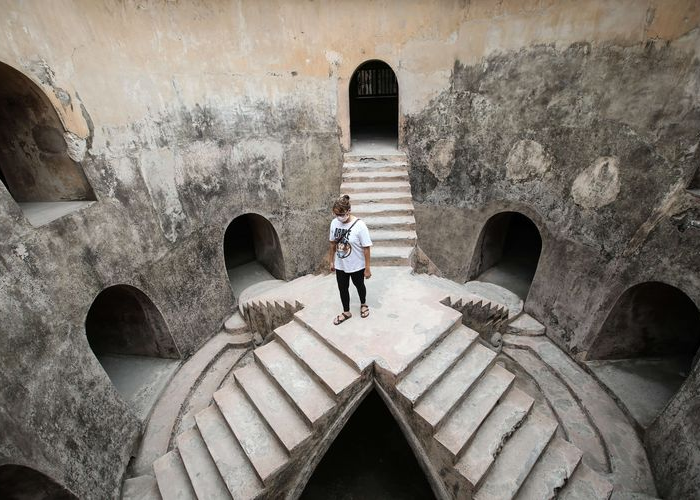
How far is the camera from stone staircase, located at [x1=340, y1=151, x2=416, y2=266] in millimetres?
7062

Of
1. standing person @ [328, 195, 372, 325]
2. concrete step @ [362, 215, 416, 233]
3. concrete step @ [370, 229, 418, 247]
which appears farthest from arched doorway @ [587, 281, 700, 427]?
standing person @ [328, 195, 372, 325]

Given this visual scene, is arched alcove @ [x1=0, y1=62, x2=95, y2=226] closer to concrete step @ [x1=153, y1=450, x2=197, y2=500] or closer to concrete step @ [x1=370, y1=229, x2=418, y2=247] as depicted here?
concrete step @ [x1=153, y1=450, x2=197, y2=500]

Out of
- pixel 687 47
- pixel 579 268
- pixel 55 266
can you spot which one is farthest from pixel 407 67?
pixel 55 266

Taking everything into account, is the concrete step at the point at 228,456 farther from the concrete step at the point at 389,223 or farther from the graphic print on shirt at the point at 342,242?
the concrete step at the point at 389,223

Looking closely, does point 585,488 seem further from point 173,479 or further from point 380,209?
point 380,209

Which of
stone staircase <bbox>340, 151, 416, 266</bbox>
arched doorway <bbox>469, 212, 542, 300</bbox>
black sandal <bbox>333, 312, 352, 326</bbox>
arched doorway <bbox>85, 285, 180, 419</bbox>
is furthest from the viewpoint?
arched doorway <bbox>469, 212, 542, 300</bbox>

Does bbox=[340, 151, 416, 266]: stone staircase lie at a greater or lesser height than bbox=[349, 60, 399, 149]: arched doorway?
lesser

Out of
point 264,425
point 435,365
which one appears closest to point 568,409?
point 435,365

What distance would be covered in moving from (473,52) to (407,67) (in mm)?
1500

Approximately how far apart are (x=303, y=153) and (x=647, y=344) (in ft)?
28.3

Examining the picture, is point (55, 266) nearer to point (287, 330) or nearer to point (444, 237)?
→ point (287, 330)

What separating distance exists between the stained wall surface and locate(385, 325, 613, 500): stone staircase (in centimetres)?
173

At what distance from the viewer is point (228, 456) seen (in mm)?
4598

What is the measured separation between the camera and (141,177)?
6.66 meters
